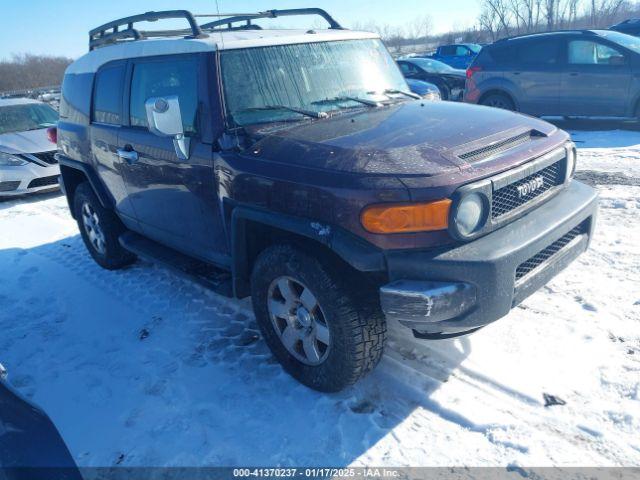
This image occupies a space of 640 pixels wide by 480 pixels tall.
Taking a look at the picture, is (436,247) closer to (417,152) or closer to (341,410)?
(417,152)

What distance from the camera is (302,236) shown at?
2.76 m

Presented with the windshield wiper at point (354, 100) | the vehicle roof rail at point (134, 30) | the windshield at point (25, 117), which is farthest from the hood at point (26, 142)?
the windshield wiper at point (354, 100)

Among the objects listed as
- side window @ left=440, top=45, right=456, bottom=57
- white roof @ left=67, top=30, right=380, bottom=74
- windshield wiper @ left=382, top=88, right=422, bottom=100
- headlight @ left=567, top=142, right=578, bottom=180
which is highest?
white roof @ left=67, top=30, right=380, bottom=74

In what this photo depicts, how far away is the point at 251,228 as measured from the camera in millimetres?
3027

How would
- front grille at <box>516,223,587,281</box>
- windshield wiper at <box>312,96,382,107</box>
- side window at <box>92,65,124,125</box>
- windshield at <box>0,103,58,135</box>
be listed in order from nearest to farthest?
front grille at <box>516,223,587,281</box>
windshield wiper at <box>312,96,382,107</box>
side window at <box>92,65,124,125</box>
windshield at <box>0,103,58,135</box>

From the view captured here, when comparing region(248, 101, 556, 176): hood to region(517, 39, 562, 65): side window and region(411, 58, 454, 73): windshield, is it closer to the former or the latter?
region(517, 39, 562, 65): side window

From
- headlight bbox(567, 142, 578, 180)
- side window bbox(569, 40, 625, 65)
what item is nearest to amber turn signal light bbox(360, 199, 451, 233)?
headlight bbox(567, 142, 578, 180)

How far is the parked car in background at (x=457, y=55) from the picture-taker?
20.0 m

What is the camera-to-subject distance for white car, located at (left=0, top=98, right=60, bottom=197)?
7973 mm

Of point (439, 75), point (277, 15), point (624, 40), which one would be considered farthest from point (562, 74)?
point (277, 15)

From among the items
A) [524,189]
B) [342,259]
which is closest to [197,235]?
[342,259]

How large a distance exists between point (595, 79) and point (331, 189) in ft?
27.3

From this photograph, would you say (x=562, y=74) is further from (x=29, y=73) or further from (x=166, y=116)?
(x=29, y=73)

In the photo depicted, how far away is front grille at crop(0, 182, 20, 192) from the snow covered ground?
14.2 feet
